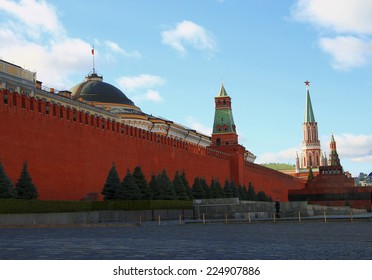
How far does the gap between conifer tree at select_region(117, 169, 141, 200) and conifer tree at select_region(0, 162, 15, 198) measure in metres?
8.40

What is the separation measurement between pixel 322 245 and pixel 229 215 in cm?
2392

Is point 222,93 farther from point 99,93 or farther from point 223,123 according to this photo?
point 99,93

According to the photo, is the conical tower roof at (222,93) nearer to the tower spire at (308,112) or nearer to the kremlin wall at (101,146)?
the kremlin wall at (101,146)

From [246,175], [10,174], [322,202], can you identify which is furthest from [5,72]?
[322,202]

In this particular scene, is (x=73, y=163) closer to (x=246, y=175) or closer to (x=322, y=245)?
(x=322, y=245)

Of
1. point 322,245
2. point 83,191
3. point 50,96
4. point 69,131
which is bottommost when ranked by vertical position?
point 322,245

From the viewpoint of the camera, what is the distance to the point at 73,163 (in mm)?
31203

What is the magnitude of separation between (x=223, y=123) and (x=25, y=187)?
42.9 m

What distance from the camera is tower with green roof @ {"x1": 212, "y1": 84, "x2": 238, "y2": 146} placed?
65000mm

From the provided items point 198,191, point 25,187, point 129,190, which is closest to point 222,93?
point 198,191

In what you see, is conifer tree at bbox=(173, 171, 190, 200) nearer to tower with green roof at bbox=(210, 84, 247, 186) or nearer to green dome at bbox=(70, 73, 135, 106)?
tower with green roof at bbox=(210, 84, 247, 186)

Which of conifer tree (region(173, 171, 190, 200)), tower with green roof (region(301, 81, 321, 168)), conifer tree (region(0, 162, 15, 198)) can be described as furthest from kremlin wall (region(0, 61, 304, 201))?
tower with green roof (region(301, 81, 321, 168))

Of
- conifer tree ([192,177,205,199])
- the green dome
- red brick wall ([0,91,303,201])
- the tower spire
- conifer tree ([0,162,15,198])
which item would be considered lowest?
conifer tree ([0,162,15,198])

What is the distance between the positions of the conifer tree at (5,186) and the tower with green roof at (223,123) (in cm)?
4190
